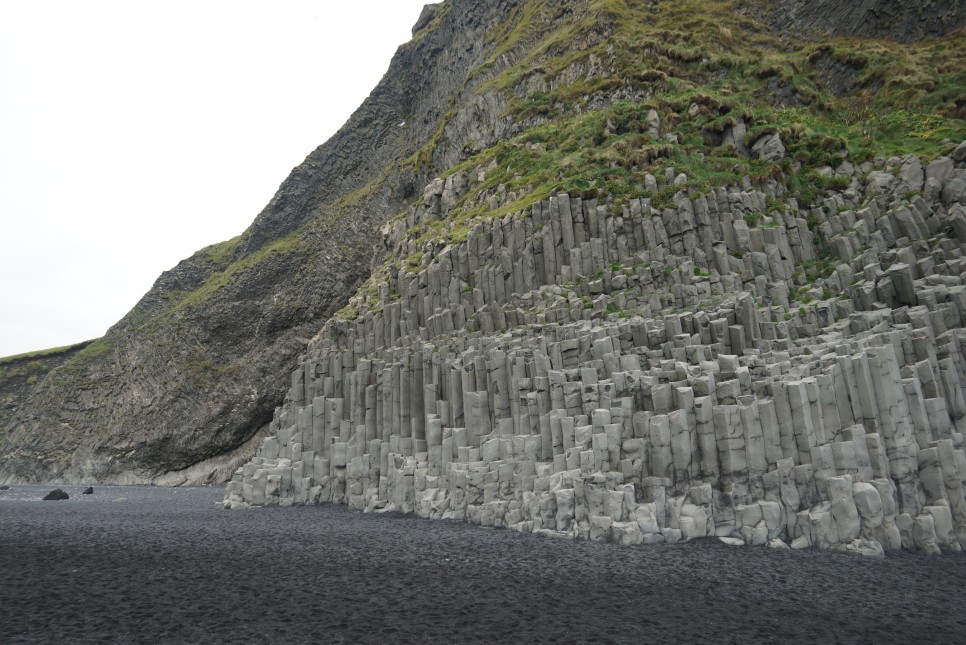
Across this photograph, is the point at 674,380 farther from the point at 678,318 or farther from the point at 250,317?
the point at 250,317

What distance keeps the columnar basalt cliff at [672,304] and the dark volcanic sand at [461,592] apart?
223 cm

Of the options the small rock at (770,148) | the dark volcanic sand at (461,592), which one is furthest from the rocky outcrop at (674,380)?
the small rock at (770,148)

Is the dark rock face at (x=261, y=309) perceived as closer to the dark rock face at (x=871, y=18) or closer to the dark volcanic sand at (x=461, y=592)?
the dark rock face at (x=871, y=18)

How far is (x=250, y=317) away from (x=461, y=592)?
54.5 meters

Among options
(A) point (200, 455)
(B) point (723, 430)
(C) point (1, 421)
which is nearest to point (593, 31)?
(B) point (723, 430)

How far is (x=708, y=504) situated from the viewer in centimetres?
1766

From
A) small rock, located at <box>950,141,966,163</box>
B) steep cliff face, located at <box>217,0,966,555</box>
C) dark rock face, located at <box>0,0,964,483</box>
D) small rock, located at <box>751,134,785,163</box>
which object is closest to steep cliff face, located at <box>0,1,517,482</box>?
dark rock face, located at <box>0,0,964,483</box>

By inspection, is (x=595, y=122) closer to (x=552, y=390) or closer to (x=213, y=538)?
(x=552, y=390)

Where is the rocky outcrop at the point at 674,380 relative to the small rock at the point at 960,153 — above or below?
A: below

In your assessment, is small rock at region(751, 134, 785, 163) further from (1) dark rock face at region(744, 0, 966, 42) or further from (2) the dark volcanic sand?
(2) the dark volcanic sand

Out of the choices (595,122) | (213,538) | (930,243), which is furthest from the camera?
(595,122)

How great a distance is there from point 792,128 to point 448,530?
2454 centimetres

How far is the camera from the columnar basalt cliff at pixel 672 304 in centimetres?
1761

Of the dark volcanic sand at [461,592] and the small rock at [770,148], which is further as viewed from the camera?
the small rock at [770,148]
